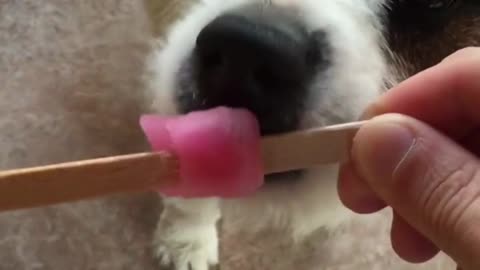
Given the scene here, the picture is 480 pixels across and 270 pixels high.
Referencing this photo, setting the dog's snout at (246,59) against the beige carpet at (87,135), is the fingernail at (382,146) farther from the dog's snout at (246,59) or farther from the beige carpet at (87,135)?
the beige carpet at (87,135)

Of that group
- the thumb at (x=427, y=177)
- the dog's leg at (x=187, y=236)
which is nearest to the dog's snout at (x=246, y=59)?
the thumb at (x=427, y=177)

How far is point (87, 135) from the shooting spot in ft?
5.93

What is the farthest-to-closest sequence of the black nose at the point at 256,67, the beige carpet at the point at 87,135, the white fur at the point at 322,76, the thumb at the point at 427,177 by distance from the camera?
the beige carpet at the point at 87,135, the white fur at the point at 322,76, the black nose at the point at 256,67, the thumb at the point at 427,177

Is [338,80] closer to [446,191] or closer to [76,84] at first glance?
[446,191]

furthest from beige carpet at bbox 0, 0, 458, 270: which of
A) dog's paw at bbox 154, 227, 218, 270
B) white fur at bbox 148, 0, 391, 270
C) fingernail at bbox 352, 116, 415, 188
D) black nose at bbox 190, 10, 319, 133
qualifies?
fingernail at bbox 352, 116, 415, 188

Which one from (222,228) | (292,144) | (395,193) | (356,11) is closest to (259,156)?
(292,144)

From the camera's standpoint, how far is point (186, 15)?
131 cm

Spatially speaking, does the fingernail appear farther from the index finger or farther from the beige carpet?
the beige carpet

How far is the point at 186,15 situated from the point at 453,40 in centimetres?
39

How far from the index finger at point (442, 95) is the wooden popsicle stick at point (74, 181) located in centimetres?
24

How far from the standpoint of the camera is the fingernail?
0.78m

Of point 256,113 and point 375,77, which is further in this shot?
point 375,77

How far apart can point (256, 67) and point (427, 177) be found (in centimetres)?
28

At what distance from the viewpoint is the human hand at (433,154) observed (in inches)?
29.8
